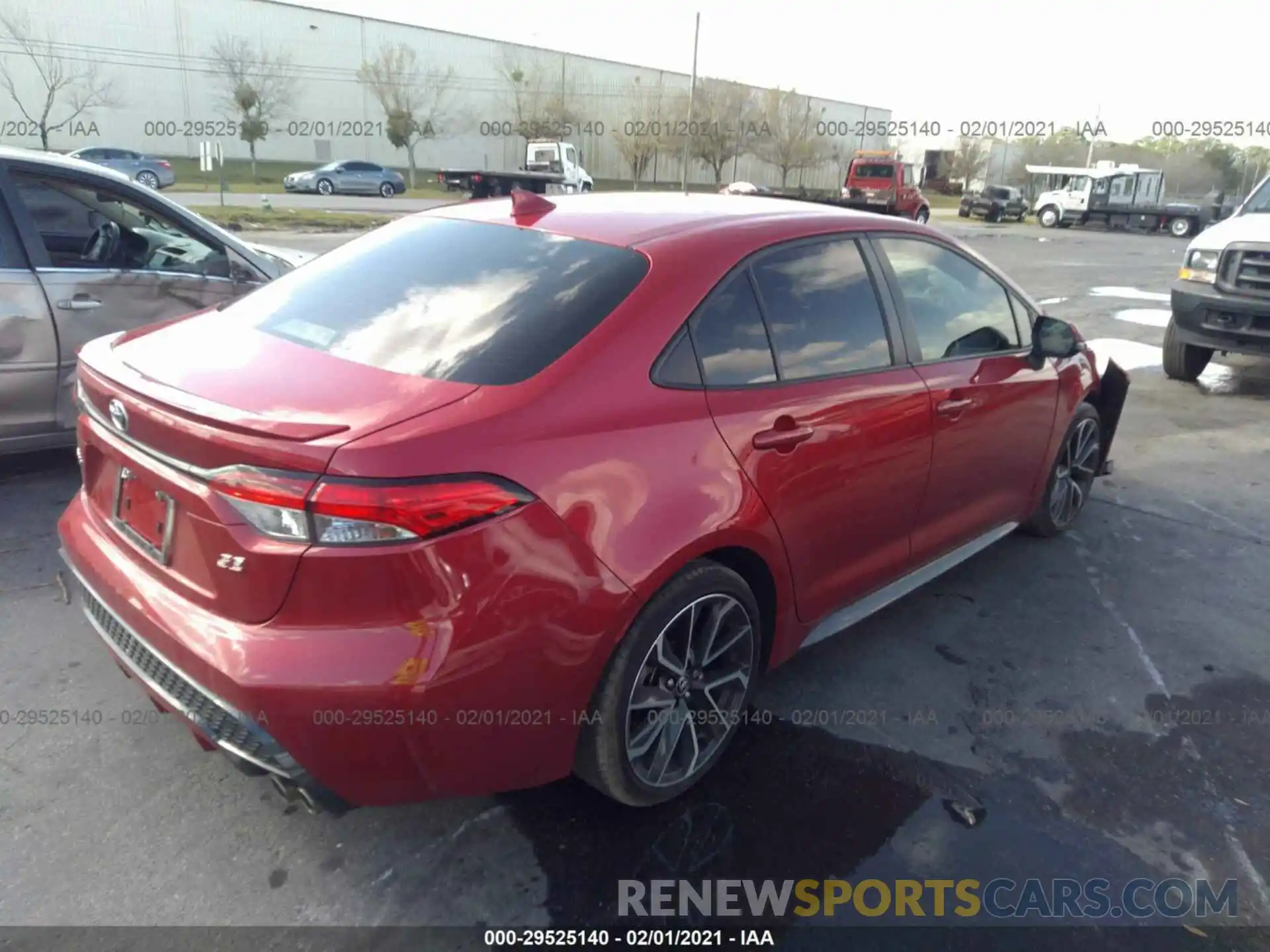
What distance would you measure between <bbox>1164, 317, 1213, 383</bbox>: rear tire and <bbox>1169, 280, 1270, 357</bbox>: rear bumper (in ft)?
0.40

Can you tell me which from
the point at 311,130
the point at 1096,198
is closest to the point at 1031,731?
the point at 1096,198

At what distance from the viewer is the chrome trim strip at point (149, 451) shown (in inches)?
84.0

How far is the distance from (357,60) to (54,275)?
6254cm

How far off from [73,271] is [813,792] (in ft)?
14.5

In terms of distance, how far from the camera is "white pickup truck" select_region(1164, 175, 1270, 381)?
773cm

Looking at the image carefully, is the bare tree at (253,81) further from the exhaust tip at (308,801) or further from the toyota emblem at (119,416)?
the exhaust tip at (308,801)

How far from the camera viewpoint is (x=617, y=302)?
8.23 feet

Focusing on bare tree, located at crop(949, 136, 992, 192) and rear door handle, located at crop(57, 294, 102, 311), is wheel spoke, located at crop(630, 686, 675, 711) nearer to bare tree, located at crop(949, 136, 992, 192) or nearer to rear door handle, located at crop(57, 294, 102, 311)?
rear door handle, located at crop(57, 294, 102, 311)

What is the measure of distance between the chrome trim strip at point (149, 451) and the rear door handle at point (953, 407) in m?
2.48

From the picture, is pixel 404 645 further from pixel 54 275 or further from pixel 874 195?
pixel 874 195

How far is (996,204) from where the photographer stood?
42312 mm

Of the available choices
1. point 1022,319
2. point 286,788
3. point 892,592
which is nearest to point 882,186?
point 1022,319

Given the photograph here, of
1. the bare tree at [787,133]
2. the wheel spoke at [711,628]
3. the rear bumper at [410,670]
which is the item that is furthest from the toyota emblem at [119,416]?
the bare tree at [787,133]

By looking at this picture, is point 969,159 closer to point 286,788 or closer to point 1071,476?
point 1071,476
